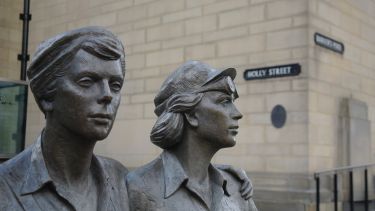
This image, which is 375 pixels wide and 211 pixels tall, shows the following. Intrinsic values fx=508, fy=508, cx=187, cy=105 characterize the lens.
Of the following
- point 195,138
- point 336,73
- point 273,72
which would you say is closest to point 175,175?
point 195,138

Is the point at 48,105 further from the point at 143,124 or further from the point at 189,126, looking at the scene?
the point at 143,124

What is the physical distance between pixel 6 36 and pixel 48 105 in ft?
31.9

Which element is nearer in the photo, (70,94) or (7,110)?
(70,94)

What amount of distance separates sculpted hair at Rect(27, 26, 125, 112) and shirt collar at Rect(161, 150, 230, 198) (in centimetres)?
70

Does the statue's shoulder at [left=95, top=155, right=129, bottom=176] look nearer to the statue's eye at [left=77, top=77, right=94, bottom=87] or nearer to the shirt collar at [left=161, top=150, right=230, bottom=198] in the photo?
the statue's eye at [left=77, top=77, right=94, bottom=87]

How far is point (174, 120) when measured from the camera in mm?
2033

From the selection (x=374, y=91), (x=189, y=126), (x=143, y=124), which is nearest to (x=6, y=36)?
(x=143, y=124)

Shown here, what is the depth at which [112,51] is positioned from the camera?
1.44m

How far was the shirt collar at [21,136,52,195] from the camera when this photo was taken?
135 cm

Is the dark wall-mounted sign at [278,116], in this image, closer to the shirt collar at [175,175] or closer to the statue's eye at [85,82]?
the shirt collar at [175,175]

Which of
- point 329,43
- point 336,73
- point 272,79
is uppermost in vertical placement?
point 329,43

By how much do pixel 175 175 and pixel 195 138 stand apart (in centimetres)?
17

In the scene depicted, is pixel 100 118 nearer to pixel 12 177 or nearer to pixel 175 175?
pixel 12 177

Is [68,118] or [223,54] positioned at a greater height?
[223,54]
